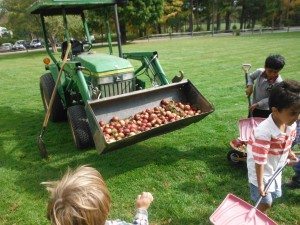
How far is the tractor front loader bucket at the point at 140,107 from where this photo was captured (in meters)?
4.18

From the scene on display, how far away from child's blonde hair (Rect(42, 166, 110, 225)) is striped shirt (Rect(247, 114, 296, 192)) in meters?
1.38

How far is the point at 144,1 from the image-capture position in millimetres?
31359

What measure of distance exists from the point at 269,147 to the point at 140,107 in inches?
108

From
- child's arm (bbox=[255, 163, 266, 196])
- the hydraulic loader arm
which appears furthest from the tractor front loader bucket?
child's arm (bbox=[255, 163, 266, 196])

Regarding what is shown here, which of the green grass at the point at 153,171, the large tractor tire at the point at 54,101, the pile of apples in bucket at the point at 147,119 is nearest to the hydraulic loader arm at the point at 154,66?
the pile of apples in bucket at the point at 147,119

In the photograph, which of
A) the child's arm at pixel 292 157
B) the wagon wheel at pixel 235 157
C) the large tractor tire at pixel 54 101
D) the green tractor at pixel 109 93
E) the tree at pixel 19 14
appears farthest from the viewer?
the tree at pixel 19 14

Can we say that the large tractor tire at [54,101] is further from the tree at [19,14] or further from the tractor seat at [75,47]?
the tree at [19,14]

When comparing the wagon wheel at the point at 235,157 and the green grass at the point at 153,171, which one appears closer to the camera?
the green grass at the point at 153,171

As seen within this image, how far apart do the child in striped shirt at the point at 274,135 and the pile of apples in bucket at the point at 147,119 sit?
6.50 feet

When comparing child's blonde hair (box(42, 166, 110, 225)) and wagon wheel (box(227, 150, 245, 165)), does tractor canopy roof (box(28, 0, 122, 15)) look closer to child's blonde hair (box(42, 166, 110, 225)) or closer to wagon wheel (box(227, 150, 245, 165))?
wagon wheel (box(227, 150, 245, 165))

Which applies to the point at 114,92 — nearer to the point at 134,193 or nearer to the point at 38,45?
the point at 134,193

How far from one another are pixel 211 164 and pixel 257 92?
1109 mm

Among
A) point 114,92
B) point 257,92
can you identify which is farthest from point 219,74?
point 257,92

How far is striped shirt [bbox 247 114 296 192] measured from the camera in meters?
2.55
